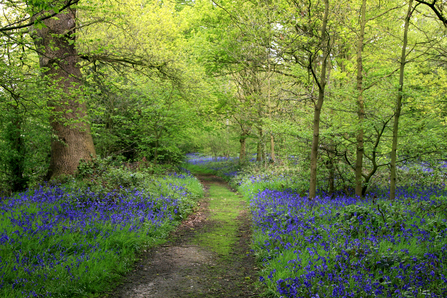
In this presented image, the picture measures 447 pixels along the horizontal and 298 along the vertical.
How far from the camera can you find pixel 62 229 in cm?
509

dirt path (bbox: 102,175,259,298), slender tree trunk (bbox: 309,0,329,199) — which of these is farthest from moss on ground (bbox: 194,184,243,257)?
slender tree trunk (bbox: 309,0,329,199)

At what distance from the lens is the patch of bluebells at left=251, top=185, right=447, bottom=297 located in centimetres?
348

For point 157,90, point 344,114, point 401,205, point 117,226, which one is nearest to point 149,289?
point 117,226

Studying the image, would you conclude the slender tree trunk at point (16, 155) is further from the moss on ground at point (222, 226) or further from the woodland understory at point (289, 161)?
the moss on ground at point (222, 226)

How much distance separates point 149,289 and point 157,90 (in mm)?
10177

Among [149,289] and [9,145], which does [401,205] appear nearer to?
[149,289]

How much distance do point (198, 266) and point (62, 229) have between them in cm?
244

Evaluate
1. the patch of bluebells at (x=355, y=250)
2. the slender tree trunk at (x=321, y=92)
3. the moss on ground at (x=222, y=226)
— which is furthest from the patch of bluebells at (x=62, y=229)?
the slender tree trunk at (x=321, y=92)

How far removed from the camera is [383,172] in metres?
9.82

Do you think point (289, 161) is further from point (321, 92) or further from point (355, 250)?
point (355, 250)

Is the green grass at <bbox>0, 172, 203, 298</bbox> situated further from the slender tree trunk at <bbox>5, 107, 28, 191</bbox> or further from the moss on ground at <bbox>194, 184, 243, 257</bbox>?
the slender tree trunk at <bbox>5, 107, 28, 191</bbox>

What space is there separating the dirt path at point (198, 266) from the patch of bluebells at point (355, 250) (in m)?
0.40

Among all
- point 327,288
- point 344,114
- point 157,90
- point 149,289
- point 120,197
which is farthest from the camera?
point 157,90

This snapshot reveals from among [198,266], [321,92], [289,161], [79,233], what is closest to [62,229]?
[79,233]
